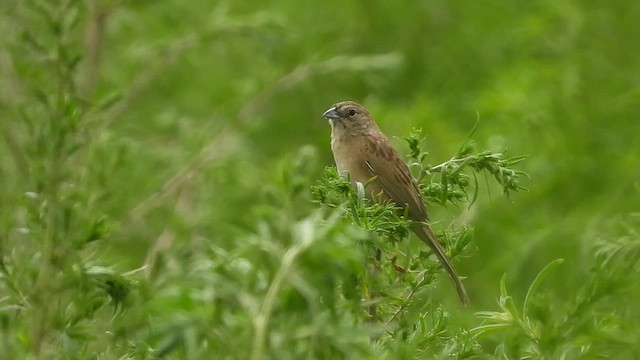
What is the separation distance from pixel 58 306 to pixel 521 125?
6594 mm

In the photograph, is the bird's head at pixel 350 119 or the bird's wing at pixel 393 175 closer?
the bird's wing at pixel 393 175

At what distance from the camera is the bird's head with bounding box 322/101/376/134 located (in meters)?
6.36

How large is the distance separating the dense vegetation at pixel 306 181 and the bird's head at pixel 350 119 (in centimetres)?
43

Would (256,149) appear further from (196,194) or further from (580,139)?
(580,139)

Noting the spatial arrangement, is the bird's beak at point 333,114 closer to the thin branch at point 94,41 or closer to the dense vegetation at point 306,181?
the dense vegetation at point 306,181

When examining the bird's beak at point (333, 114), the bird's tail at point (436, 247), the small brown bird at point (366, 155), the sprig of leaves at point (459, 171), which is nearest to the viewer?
the sprig of leaves at point (459, 171)

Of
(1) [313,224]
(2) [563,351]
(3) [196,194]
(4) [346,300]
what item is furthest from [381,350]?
(3) [196,194]

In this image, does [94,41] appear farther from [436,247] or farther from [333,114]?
[436,247]

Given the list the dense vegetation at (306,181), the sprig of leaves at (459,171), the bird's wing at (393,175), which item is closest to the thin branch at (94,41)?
the dense vegetation at (306,181)

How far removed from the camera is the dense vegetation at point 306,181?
258cm

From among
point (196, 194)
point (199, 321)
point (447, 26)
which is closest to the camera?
point (199, 321)

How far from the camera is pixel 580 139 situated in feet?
30.2

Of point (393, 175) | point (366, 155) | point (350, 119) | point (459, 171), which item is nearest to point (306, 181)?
point (459, 171)

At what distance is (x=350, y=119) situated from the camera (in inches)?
253
